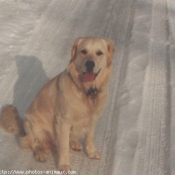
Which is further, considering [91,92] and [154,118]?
[154,118]

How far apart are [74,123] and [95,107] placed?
0.88 feet

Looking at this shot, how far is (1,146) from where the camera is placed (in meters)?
3.77

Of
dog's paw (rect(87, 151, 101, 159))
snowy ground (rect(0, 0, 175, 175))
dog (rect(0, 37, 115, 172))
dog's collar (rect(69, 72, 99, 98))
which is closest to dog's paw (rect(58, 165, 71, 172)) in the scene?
dog (rect(0, 37, 115, 172))

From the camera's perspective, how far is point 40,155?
359 centimetres

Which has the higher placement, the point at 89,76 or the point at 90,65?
the point at 90,65

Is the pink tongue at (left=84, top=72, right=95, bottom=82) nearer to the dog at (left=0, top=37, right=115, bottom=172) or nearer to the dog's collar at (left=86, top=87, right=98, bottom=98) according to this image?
the dog at (left=0, top=37, right=115, bottom=172)

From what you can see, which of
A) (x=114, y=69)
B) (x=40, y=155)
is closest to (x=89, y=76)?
(x=40, y=155)

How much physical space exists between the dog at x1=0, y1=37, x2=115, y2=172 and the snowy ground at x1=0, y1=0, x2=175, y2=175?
0.23 metres

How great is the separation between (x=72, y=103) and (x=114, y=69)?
2419 mm

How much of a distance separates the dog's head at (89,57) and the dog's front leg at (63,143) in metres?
0.52

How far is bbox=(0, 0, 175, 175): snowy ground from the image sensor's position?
372 cm

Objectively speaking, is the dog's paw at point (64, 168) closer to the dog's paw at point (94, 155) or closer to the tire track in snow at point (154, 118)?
the dog's paw at point (94, 155)

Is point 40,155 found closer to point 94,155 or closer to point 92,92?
point 94,155

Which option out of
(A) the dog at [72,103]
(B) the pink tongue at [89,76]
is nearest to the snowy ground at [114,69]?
(A) the dog at [72,103]
